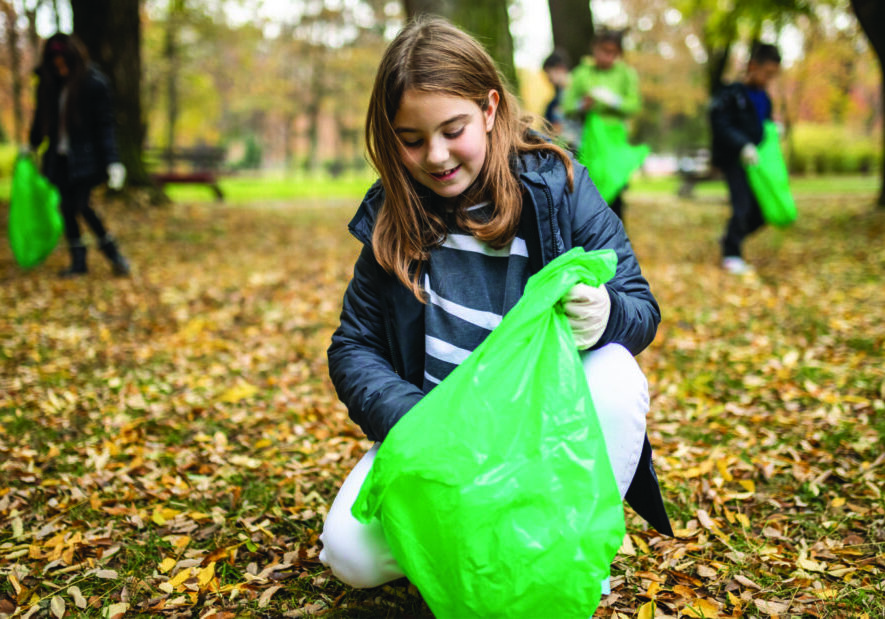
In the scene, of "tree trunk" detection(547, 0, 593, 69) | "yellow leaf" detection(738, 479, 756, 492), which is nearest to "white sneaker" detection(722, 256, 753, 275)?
"tree trunk" detection(547, 0, 593, 69)

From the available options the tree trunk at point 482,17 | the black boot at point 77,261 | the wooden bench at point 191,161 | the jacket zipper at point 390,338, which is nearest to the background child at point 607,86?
the tree trunk at point 482,17

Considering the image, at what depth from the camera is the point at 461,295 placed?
1.78m

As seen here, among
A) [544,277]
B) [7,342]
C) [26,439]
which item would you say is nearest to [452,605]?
[544,277]

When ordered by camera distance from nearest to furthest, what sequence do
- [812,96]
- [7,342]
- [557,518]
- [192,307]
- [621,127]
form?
[557,518]
[7,342]
[192,307]
[621,127]
[812,96]

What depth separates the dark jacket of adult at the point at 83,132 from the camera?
5223 millimetres

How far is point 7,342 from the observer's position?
411 centimetres

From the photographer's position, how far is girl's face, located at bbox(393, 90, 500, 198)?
1.63 meters

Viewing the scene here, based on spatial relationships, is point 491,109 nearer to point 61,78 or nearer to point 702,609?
point 702,609

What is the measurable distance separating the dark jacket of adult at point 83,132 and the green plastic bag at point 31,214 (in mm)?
127

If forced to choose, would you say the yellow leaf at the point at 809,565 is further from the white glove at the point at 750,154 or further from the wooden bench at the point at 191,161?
the wooden bench at the point at 191,161

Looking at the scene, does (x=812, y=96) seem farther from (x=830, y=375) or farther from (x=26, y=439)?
(x=26, y=439)

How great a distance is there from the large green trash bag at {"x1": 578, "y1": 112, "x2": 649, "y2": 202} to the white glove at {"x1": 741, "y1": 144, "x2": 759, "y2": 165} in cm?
70

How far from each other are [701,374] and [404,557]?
2.62m

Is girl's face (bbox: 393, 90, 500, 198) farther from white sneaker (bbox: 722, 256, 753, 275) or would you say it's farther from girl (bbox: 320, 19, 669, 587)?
white sneaker (bbox: 722, 256, 753, 275)
